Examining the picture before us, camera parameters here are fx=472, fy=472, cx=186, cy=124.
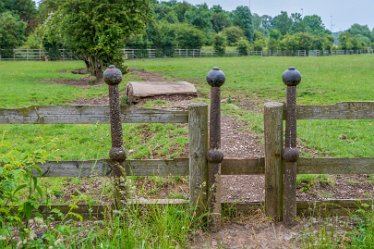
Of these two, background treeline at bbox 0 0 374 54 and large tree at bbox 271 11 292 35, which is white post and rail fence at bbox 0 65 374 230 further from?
large tree at bbox 271 11 292 35

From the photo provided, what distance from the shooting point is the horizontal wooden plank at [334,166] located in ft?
16.0

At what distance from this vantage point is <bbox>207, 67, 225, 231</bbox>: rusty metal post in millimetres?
4709

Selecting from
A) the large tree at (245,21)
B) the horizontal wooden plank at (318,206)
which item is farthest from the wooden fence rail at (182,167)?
the large tree at (245,21)

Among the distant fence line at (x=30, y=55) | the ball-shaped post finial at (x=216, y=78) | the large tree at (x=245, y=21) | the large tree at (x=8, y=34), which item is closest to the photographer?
the ball-shaped post finial at (x=216, y=78)

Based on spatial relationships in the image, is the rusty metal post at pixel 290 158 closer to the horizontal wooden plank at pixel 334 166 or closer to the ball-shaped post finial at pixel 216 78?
the horizontal wooden plank at pixel 334 166

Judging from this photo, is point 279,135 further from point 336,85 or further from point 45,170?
point 336,85

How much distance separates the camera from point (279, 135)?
189 inches

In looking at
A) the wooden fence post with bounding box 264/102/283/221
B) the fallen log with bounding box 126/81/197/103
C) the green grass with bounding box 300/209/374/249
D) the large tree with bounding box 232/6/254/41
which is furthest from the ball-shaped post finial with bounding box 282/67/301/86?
the large tree with bounding box 232/6/254/41

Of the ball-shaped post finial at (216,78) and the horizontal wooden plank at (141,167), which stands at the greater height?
the ball-shaped post finial at (216,78)

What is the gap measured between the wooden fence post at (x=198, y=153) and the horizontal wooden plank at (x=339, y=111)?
99 centimetres

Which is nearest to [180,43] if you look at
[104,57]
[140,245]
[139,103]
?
[104,57]

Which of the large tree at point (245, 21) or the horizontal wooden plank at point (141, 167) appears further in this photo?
the large tree at point (245, 21)

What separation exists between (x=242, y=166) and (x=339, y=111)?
1135 mm

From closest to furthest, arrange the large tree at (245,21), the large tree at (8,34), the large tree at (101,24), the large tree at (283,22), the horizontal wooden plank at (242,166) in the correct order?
the horizontal wooden plank at (242,166) < the large tree at (101,24) < the large tree at (8,34) < the large tree at (245,21) < the large tree at (283,22)
